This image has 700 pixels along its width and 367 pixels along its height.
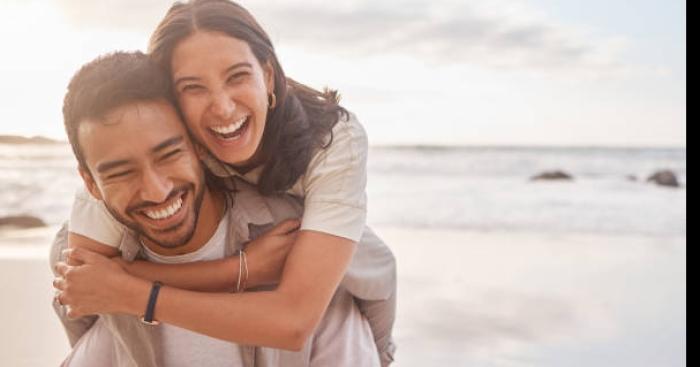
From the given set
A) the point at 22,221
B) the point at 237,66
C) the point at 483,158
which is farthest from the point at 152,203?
the point at 483,158

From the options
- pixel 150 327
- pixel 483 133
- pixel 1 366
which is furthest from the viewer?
pixel 483 133

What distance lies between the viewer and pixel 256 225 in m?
2.02

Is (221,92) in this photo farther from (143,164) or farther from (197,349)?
(197,349)

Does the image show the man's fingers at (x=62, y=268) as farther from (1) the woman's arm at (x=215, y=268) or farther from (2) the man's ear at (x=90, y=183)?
(2) the man's ear at (x=90, y=183)

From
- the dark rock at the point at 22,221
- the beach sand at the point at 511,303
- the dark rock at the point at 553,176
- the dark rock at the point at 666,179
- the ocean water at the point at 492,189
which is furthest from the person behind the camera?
the dark rock at the point at 553,176

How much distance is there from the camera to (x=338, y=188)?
6.20 ft

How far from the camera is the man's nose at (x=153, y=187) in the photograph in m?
1.78

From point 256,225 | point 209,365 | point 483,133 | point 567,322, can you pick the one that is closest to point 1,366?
point 209,365

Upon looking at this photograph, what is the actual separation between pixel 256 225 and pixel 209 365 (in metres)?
0.36

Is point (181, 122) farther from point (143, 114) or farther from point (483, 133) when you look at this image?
point (483, 133)

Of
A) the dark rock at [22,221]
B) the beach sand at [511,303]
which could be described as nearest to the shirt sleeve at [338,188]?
the beach sand at [511,303]

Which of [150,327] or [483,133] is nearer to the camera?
[150,327]

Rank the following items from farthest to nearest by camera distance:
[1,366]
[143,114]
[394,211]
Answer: [394,211]
[1,366]
[143,114]

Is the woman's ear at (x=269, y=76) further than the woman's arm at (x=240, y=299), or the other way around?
the woman's ear at (x=269, y=76)
